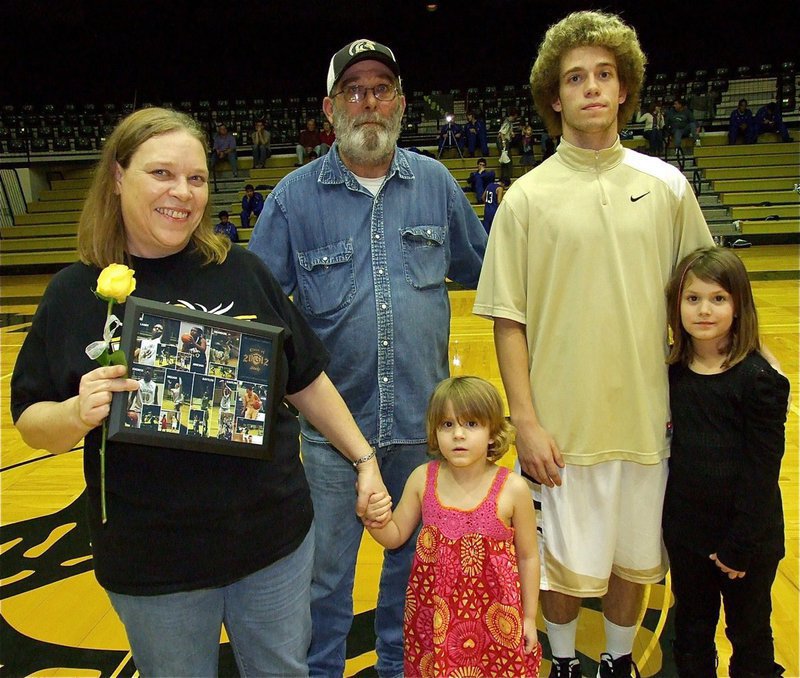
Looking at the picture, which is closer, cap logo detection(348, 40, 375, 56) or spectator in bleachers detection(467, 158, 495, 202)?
cap logo detection(348, 40, 375, 56)

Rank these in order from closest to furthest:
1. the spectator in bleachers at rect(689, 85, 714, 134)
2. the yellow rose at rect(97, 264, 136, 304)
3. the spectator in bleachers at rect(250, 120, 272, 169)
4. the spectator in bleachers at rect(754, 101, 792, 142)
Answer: the yellow rose at rect(97, 264, 136, 304)
the spectator in bleachers at rect(754, 101, 792, 142)
the spectator in bleachers at rect(250, 120, 272, 169)
the spectator in bleachers at rect(689, 85, 714, 134)

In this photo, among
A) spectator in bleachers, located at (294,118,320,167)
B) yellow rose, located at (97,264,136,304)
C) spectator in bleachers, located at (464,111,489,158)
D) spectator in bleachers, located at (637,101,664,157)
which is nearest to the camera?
yellow rose, located at (97,264,136,304)

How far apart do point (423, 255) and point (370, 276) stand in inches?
6.9

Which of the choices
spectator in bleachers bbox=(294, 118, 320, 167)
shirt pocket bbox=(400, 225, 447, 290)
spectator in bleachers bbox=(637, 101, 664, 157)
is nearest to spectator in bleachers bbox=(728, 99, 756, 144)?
spectator in bleachers bbox=(637, 101, 664, 157)

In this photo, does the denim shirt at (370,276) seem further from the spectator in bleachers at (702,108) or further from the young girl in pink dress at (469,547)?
the spectator in bleachers at (702,108)

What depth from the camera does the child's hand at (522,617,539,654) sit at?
1783mm

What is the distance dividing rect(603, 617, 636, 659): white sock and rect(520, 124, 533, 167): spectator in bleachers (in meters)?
14.5

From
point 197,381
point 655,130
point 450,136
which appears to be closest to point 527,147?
point 450,136

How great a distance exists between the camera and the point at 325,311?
1.99 meters

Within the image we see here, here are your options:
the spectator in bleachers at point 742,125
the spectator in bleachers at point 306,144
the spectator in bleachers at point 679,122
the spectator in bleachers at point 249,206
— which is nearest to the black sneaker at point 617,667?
the spectator in bleachers at point 249,206

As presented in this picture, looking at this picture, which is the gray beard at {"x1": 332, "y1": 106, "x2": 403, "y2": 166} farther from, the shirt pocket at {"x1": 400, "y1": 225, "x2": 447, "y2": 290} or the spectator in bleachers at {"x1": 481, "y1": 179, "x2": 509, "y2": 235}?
the spectator in bleachers at {"x1": 481, "y1": 179, "x2": 509, "y2": 235}

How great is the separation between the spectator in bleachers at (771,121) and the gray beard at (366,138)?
1714 centimetres

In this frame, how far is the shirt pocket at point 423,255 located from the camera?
1993 mm

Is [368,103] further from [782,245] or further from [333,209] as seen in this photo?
[782,245]
